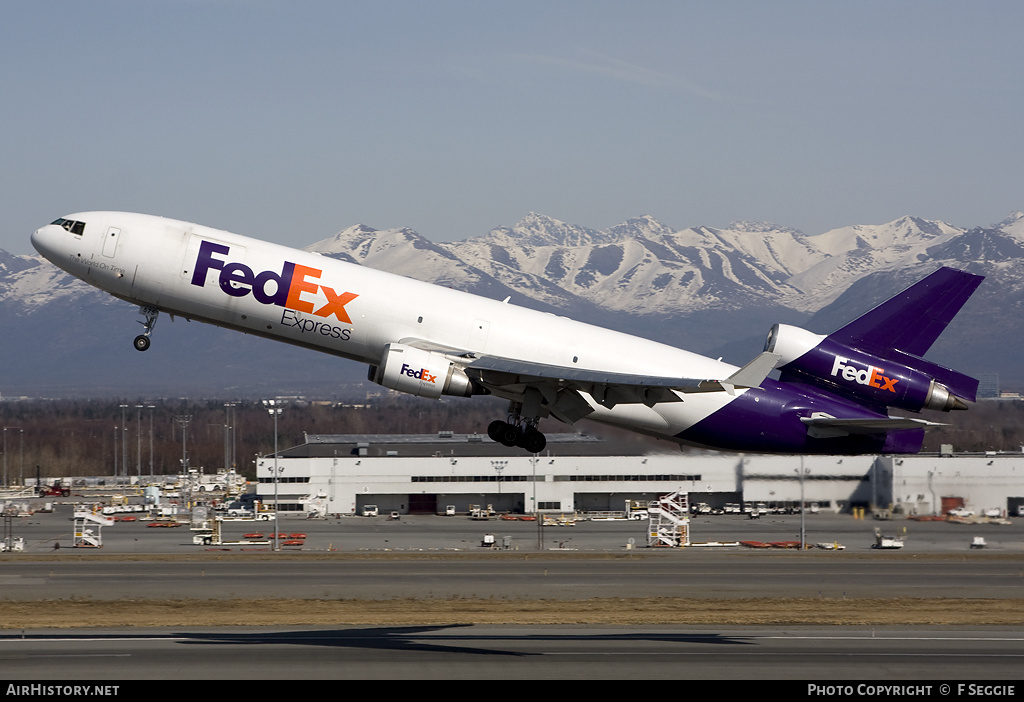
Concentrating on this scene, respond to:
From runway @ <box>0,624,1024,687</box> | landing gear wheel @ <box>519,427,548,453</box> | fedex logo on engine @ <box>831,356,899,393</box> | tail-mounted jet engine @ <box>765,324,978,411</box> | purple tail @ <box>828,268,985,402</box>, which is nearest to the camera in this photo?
runway @ <box>0,624,1024,687</box>

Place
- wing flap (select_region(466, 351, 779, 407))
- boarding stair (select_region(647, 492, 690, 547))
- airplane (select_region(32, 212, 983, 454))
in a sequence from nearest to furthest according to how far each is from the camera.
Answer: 1. wing flap (select_region(466, 351, 779, 407))
2. airplane (select_region(32, 212, 983, 454))
3. boarding stair (select_region(647, 492, 690, 547))

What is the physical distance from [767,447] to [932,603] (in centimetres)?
2324

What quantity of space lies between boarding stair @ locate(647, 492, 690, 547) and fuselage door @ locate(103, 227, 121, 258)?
59662mm

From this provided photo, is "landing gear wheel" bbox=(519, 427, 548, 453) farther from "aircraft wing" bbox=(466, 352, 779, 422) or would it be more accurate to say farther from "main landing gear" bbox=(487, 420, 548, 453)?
"aircraft wing" bbox=(466, 352, 779, 422)

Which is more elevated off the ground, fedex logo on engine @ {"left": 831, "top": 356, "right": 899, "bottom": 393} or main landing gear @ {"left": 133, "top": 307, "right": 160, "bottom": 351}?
main landing gear @ {"left": 133, "top": 307, "right": 160, "bottom": 351}

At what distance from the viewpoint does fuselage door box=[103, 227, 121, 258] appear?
4156 cm

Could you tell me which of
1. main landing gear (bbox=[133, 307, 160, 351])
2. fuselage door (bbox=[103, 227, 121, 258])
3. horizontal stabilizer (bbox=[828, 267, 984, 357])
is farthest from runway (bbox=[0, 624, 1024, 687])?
fuselage door (bbox=[103, 227, 121, 258])

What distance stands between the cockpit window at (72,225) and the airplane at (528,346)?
0.18 ft

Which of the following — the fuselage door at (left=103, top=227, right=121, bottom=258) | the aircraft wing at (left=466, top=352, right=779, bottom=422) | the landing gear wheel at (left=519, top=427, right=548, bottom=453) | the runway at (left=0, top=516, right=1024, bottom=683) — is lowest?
the runway at (left=0, top=516, right=1024, bottom=683)

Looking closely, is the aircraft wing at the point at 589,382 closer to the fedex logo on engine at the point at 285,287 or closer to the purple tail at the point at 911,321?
the fedex logo on engine at the point at 285,287

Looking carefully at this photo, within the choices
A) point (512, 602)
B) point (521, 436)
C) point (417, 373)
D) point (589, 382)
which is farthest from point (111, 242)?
point (512, 602)

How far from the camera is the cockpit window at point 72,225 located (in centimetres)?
4222
